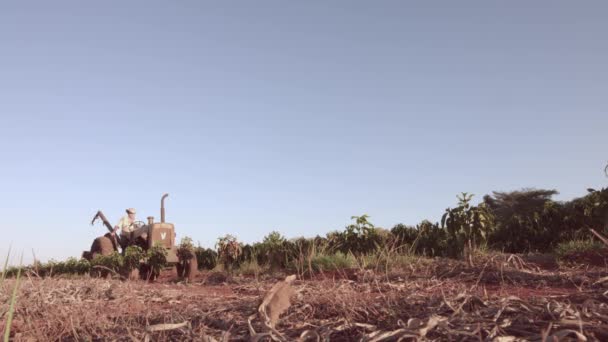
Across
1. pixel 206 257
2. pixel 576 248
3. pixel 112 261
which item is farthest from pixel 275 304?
pixel 206 257

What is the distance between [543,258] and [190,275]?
9.15 m

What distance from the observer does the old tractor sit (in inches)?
573

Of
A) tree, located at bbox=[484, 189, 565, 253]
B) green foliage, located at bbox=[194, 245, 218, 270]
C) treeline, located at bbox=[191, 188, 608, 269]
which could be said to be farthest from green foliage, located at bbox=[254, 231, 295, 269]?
tree, located at bbox=[484, 189, 565, 253]

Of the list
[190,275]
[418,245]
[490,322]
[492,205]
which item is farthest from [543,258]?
[492,205]

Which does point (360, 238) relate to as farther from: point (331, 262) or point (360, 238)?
point (331, 262)

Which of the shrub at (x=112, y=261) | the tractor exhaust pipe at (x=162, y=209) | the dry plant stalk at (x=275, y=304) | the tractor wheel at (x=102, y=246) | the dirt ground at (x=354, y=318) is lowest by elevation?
the dirt ground at (x=354, y=318)

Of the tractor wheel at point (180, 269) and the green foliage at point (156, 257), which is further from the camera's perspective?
the tractor wheel at point (180, 269)

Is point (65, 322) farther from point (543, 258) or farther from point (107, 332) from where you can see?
point (543, 258)

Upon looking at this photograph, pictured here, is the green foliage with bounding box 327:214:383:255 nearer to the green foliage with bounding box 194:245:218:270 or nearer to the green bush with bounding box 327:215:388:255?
the green bush with bounding box 327:215:388:255

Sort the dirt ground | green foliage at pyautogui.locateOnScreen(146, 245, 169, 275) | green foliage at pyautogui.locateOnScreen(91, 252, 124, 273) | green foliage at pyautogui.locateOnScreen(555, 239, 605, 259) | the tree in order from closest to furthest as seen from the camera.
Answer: the dirt ground → green foliage at pyautogui.locateOnScreen(555, 239, 605, 259) → green foliage at pyautogui.locateOnScreen(146, 245, 169, 275) → green foliage at pyautogui.locateOnScreen(91, 252, 124, 273) → the tree

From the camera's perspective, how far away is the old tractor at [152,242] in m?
14.6

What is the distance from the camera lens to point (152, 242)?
14516 mm

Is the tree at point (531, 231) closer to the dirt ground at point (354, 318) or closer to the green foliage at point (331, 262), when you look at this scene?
the green foliage at point (331, 262)

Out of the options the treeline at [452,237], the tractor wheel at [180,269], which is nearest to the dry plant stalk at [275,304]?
the treeline at [452,237]
